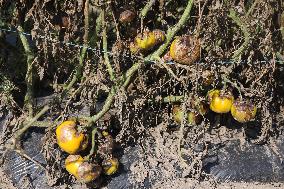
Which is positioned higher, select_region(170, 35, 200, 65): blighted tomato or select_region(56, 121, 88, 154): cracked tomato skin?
select_region(170, 35, 200, 65): blighted tomato

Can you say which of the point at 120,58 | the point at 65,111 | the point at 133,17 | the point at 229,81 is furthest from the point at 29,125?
the point at 229,81

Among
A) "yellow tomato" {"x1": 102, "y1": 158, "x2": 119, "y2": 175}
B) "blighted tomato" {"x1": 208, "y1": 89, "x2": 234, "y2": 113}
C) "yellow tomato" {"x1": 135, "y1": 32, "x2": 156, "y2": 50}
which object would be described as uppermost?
"yellow tomato" {"x1": 135, "y1": 32, "x2": 156, "y2": 50}

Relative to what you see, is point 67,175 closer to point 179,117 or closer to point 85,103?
point 85,103

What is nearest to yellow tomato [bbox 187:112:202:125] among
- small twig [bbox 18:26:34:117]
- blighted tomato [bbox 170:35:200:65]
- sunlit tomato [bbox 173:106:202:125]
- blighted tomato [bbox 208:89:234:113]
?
sunlit tomato [bbox 173:106:202:125]

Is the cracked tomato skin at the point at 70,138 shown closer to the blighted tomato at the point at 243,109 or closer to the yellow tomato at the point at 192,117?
the yellow tomato at the point at 192,117

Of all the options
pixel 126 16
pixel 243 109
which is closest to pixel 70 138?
pixel 126 16

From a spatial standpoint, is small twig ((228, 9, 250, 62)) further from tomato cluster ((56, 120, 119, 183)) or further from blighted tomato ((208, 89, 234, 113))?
tomato cluster ((56, 120, 119, 183))

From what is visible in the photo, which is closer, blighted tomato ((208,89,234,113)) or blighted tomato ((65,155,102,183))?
blighted tomato ((65,155,102,183))
